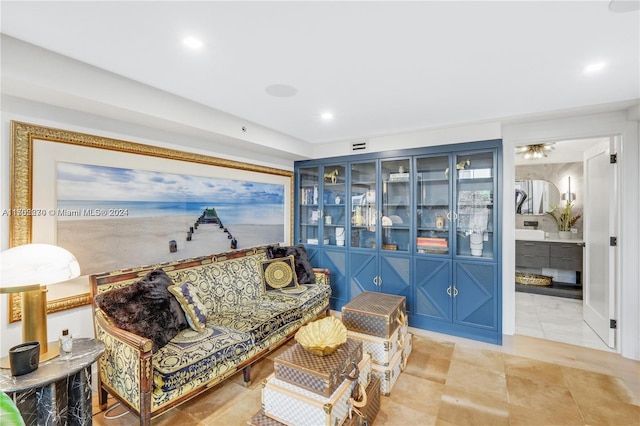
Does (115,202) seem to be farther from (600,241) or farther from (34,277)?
(600,241)

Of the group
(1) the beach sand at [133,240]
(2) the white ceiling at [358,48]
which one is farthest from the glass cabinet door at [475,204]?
(1) the beach sand at [133,240]

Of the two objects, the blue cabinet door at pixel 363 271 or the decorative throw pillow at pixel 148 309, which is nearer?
the decorative throw pillow at pixel 148 309

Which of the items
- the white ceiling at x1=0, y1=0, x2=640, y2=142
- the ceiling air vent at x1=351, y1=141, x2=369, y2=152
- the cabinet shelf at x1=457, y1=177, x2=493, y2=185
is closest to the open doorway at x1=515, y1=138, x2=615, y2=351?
the cabinet shelf at x1=457, y1=177, x2=493, y2=185

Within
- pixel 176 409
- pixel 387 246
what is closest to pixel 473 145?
pixel 387 246

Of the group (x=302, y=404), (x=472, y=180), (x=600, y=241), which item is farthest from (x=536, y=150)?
(x=302, y=404)

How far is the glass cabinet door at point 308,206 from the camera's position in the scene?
452cm

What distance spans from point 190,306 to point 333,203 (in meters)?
2.61

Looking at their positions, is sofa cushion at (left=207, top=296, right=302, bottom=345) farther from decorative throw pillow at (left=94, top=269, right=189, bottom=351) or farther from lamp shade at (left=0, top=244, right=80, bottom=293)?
lamp shade at (left=0, top=244, right=80, bottom=293)

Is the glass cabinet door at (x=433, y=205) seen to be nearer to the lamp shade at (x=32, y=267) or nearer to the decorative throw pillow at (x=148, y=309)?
the decorative throw pillow at (x=148, y=309)

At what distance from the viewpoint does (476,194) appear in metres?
3.41

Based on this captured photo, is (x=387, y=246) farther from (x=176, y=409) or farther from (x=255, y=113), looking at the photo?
(x=176, y=409)

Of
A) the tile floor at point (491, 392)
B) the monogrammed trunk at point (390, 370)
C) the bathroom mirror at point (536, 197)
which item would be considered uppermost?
the bathroom mirror at point (536, 197)

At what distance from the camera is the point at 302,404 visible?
165 centimetres

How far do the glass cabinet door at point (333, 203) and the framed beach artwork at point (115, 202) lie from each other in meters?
1.28
